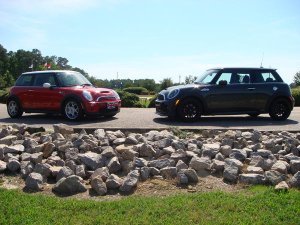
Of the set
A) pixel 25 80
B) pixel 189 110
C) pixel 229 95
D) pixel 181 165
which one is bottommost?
pixel 181 165

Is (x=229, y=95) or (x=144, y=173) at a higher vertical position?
(x=229, y=95)

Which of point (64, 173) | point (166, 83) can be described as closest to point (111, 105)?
point (64, 173)

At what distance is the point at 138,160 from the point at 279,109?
7.88 meters

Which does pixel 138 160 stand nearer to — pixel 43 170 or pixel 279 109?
pixel 43 170

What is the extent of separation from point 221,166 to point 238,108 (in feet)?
21.8

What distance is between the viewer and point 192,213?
391cm

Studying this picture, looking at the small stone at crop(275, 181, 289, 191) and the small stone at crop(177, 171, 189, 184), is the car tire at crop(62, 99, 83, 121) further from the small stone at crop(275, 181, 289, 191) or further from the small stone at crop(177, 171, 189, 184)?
the small stone at crop(275, 181, 289, 191)

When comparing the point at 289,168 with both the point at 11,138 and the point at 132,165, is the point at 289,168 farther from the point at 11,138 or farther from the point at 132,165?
the point at 11,138

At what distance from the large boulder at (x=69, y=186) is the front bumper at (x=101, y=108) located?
6.55m

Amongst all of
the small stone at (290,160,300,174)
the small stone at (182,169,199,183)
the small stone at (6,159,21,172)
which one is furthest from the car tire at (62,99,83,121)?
the small stone at (290,160,300,174)

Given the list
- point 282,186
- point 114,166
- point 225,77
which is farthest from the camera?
point 225,77

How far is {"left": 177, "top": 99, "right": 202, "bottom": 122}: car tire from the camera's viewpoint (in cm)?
1121

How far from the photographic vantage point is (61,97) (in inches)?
462

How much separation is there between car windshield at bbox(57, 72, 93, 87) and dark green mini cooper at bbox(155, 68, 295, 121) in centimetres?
254
